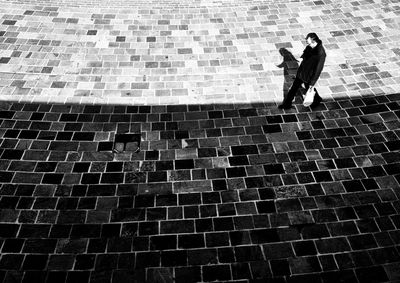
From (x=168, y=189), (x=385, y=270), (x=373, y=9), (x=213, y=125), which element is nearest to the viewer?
(x=385, y=270)

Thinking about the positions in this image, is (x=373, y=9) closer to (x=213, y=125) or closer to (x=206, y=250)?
(x=213, y=125)

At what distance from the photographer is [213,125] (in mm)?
5613

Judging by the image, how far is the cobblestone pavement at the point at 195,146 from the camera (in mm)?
4043

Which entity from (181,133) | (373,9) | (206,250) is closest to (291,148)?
(181,133)

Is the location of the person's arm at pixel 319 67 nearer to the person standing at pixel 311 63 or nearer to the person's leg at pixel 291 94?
the person standing at pixel 311 63

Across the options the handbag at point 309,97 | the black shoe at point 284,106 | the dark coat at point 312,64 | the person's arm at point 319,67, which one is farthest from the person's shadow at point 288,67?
the person's arm at point 319,67

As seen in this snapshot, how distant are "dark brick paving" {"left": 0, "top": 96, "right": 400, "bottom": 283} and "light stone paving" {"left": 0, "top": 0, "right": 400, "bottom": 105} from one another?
1.53 ft

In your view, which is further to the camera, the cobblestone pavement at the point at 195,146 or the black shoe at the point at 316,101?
the black shoe at the point at 316,101

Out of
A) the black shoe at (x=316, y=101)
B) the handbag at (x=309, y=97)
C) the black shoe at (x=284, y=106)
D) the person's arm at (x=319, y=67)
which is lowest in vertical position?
the black shoe at (x=284, y=106)

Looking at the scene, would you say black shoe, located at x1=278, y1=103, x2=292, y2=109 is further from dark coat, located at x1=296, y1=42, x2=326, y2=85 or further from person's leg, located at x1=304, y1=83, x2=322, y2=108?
dark coat, located at x1=296, y1=42, x2=326, y2=85

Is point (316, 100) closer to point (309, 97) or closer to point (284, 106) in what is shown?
point (309, 97)

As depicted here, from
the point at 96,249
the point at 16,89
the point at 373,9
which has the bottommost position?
the point at 96,249

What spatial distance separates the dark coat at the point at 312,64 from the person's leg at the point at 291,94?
10 cm

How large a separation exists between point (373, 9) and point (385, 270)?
22.6 ft
